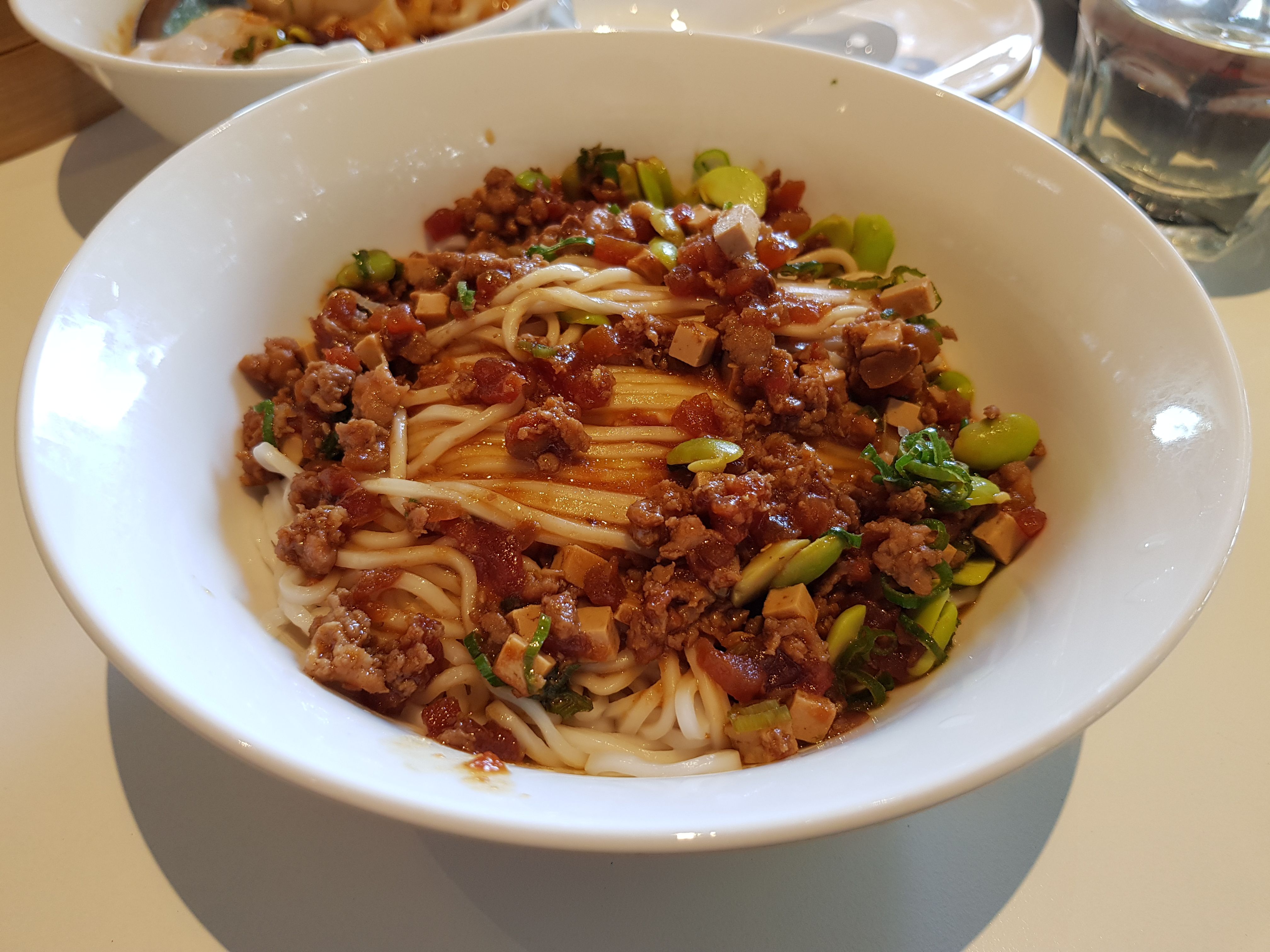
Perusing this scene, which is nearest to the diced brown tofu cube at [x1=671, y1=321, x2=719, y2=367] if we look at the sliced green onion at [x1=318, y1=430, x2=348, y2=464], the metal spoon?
the sliced green onion at [x1=318, y1=430, x2=348, y2=464]

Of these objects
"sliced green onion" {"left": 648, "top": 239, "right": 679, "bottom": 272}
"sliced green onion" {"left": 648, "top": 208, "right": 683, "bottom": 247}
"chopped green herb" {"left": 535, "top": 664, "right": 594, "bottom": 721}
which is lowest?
"chopped green herb" {"left": 535, "top": 664, "right": 594, "bottom": 721}

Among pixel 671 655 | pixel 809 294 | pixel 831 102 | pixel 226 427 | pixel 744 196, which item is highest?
pixel 831 102

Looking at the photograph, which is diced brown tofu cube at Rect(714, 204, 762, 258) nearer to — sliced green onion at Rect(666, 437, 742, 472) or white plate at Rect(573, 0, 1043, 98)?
sliced green onion at Rect(666, 437, 742, 472)

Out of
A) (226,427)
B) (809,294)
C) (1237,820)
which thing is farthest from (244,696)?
(1237,820)

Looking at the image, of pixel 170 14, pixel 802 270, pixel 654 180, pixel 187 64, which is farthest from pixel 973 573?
pixel 170 14

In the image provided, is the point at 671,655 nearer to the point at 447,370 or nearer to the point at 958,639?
Answer: the point at 958,639

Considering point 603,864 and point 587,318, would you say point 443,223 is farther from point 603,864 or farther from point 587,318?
point 603,864
